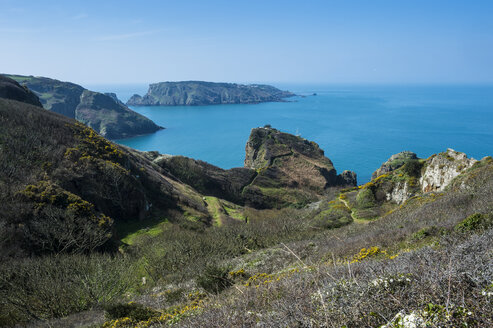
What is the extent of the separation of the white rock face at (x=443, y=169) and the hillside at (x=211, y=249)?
17 cm

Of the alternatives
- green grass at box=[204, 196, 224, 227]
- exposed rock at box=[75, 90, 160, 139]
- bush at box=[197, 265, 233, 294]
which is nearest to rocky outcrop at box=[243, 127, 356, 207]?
green grass at box=[204, 196, 224, 227]

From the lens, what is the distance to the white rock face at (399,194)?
3731 centimetres

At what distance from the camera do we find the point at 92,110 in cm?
19150

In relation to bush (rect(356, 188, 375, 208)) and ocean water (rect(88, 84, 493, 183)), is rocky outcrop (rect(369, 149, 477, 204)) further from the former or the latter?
ocean water (rect(88, 84, 493, 183))

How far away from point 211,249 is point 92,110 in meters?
205

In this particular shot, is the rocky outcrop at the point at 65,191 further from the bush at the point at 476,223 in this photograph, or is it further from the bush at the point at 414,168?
the bush at the point at 414,168

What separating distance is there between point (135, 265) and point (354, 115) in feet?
670

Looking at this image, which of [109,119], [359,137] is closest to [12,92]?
[109,119]

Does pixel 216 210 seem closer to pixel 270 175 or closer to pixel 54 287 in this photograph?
pixel 270 175

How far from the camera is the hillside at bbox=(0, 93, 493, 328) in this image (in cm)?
482

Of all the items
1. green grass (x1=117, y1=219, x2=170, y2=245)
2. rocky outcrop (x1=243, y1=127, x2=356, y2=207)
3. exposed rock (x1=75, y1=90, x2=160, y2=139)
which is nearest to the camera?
green grass (x1=117, y1=219, x2=170, y2=245)

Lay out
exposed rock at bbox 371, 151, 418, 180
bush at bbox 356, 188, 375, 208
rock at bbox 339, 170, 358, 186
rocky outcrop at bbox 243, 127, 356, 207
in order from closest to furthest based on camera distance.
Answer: bush at bbox 356, 188, 375, 208, exposed rock at bbox 371, 151, 418, 180, rocky outcrop at bbox 243, 127, 356, 207, rock at bbox 339, 170, 358, 186

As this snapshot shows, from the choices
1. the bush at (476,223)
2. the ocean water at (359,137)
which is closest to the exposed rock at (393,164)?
the ocean water at (359,137)

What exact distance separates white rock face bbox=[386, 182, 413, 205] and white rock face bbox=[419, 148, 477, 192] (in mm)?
2033
